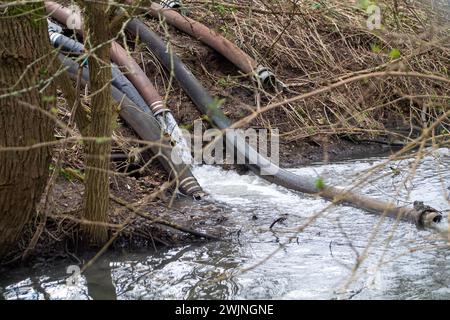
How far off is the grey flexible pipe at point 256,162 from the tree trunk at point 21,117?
111 centimetres

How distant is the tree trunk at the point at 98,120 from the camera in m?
4.19

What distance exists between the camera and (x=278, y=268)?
4.45 m

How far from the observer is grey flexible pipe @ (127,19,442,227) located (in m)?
5.15

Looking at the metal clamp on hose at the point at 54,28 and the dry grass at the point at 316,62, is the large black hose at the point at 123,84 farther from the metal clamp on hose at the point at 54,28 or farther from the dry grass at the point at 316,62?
the dry grass at the point at 316,62

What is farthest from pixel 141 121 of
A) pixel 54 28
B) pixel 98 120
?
pixel 98 120

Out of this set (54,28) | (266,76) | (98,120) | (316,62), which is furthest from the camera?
(316,62)

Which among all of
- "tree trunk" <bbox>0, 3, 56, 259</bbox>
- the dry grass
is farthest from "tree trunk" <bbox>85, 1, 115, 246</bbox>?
the dry grass

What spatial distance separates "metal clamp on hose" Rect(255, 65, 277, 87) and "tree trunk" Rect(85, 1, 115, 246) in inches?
110

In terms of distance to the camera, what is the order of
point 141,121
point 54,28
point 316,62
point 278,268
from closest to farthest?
point 278,268
point 141,121
point 54,28
point 316,62

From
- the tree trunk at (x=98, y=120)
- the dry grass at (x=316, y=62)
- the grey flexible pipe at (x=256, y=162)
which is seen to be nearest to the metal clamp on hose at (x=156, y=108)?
the grey flexible pipe at (x=256, y=162)

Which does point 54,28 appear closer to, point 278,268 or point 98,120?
point 98,120

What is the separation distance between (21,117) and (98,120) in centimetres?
46

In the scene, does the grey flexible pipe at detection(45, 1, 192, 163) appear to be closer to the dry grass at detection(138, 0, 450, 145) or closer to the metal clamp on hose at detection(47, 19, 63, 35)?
the metal clamp on hose at detection(47, 19, 63, 35)

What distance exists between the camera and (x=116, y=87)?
650 centimetres
